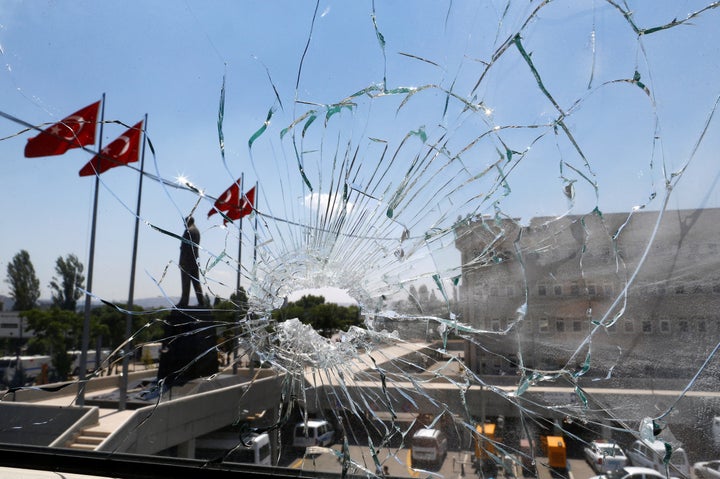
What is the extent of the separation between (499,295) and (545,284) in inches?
4.8

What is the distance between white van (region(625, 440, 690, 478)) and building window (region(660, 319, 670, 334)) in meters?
0.26

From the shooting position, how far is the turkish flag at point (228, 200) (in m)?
1.58

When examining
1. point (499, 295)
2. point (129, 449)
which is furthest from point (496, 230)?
point (129, 449)

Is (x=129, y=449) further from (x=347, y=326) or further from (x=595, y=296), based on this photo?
(x=595, y=296)

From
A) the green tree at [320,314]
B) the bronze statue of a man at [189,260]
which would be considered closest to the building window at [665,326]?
the green tree at [320,314]

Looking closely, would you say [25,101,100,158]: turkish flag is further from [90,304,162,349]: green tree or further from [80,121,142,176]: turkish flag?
[90,304,162,349]: green tree

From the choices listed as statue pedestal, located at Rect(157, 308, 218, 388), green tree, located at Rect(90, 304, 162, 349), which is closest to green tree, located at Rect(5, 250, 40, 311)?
green tree, located at Rect(90, 304, 162, 349)

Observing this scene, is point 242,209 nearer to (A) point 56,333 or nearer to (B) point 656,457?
(B) point 656,457

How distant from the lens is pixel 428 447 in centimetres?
131

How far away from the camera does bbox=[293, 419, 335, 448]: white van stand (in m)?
1.36

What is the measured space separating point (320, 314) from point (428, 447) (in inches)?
25.6

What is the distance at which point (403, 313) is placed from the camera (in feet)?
4.87

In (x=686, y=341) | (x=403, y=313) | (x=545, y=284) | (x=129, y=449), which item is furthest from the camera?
(x=129, y=449)

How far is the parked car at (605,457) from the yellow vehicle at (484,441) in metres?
0.22
